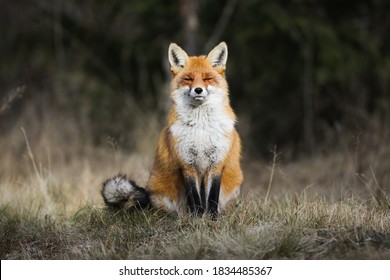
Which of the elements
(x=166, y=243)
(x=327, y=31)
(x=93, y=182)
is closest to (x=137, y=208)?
(x=166, y=243)

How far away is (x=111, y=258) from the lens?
15.0 feet

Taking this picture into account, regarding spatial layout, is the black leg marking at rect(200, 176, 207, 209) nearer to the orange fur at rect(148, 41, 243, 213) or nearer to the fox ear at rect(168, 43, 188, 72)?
the orange fur at rect(148, 41, 243, 213)

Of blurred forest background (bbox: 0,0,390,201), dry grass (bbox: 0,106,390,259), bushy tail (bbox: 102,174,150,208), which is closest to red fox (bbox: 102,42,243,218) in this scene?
bushy tail (bbox: 102,174,150,208)

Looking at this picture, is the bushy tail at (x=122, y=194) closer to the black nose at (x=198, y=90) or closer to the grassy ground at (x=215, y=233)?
the grassy ground at (x=215, y=233)

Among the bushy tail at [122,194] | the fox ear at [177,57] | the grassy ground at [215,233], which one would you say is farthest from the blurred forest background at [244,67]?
the grassy ground at [215,233]

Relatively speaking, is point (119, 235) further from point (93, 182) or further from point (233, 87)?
point (233, 87)

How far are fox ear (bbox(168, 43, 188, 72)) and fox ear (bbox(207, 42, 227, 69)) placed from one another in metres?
0.25

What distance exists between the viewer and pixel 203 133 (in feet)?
17.9

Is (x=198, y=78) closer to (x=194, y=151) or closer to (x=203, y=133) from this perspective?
(x=203, y=133)

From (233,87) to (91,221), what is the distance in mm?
9130

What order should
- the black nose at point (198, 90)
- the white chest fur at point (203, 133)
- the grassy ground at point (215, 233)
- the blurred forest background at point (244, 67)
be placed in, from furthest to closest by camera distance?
the blurred forest background at point (244, 67) < the white chest fur at point (203, 133) < the black nose at point (198, 90) < the grassy ground at point (215, 233)

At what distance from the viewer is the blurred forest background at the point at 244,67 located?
1113 cm

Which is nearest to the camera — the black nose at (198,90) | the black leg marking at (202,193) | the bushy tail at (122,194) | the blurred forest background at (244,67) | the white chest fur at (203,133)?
the black nose at (198,90)

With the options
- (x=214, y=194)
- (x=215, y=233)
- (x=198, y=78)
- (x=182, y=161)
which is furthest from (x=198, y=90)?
(x=215, y=233)
